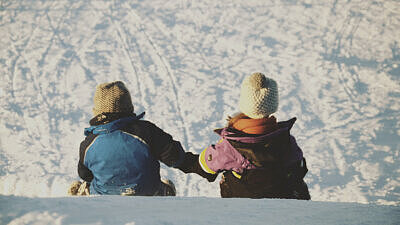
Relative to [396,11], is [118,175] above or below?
below

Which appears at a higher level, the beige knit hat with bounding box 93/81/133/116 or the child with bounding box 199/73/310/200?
the beige knit hat with bounding box 93/81/133/116

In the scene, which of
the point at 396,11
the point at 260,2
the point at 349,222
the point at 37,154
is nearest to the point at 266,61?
the point at 260,2

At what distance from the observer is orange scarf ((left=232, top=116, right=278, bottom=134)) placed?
179 cm

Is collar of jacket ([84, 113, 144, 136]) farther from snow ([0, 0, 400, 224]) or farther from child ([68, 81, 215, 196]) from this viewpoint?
snow ([0, 0, 400, 224])

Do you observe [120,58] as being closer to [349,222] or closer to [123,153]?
[123,153]

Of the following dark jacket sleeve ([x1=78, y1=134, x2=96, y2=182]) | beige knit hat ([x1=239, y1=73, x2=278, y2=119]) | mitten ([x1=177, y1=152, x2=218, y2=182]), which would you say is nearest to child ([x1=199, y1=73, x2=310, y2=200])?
beige knit hat ([x1=239, y1=73, x2=278, y2=119])

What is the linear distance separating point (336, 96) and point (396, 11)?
105 inches

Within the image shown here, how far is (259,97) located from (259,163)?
327 millimetres

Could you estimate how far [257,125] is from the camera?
5.90 ft

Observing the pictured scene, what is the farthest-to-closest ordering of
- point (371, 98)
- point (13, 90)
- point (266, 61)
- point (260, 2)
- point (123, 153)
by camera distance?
point (260, 2) → point (266, 61) → point (13, 90) → point (371, 98) → point (123, 153)

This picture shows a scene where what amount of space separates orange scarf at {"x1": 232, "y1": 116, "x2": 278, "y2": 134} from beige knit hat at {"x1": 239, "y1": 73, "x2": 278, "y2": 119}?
0.04 metres

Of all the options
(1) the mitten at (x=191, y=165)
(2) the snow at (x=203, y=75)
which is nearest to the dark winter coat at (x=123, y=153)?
(1) the mitten at (x=191, y=165)

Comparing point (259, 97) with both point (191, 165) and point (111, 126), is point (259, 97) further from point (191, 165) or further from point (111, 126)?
point (111, 126)

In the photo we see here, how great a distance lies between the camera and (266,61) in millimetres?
5844
